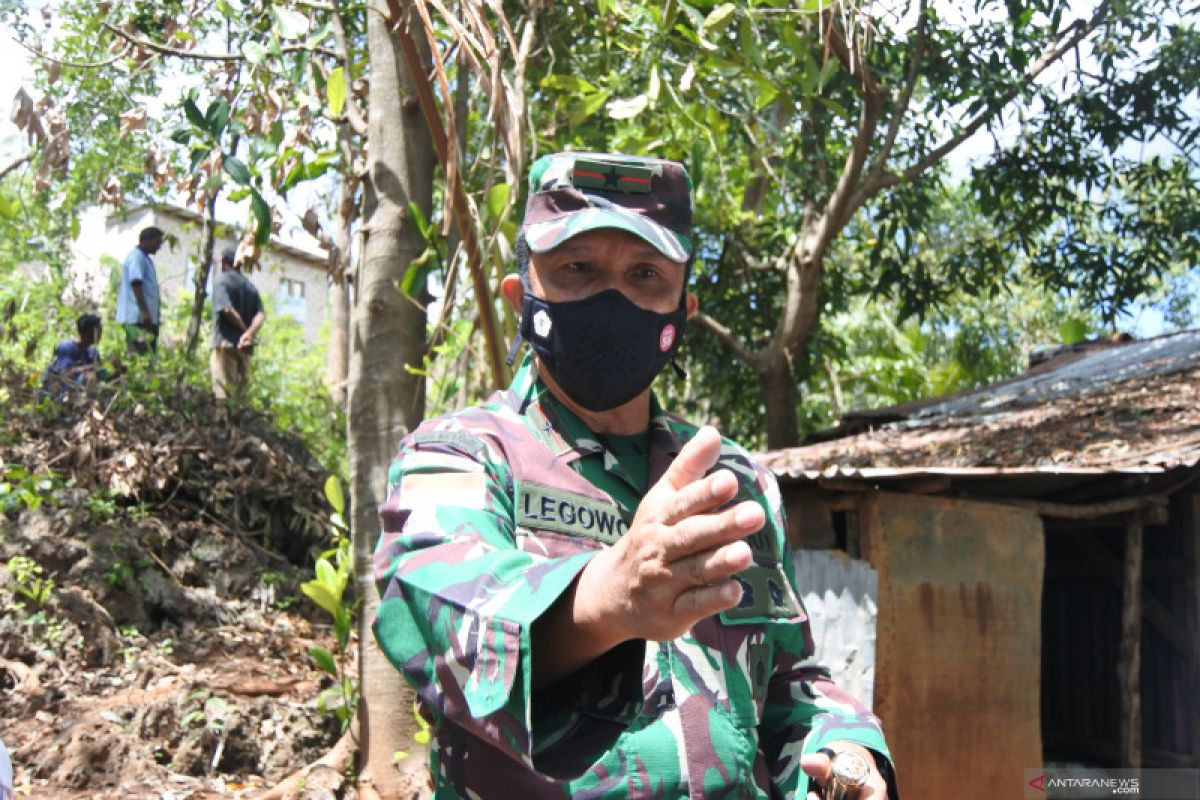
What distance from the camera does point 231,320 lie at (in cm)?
782

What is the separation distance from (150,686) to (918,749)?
3254mm

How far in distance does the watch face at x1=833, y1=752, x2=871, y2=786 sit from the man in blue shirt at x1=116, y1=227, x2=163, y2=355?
23.3ft

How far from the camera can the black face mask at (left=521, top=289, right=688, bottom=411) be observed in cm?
183

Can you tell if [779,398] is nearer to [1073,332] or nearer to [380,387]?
Result: [1073,332]

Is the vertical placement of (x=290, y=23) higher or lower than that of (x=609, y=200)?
higher

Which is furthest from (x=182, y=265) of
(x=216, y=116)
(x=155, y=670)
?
(x=216, y=116)

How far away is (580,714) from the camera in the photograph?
1.47 m

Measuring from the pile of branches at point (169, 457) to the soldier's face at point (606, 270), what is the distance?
445 centimetres

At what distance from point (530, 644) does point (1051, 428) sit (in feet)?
19.4

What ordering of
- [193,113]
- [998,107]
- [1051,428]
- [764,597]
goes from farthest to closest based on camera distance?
[998,107], [1051,428], [193,113], [764,597]

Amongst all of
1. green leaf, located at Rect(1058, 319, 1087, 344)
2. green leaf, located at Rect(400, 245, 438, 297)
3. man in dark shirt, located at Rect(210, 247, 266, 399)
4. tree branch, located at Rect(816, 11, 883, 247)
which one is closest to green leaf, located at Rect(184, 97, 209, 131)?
green leaf, located at Rect(400, 245, 438, 297)

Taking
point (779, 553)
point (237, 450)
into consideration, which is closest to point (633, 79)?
point (237, 450)

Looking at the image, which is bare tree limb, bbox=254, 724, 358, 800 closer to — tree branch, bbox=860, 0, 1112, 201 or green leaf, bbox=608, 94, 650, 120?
green leaf, bbox=608, 94, 650, 120

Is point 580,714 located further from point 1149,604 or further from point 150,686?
point 1149,604
